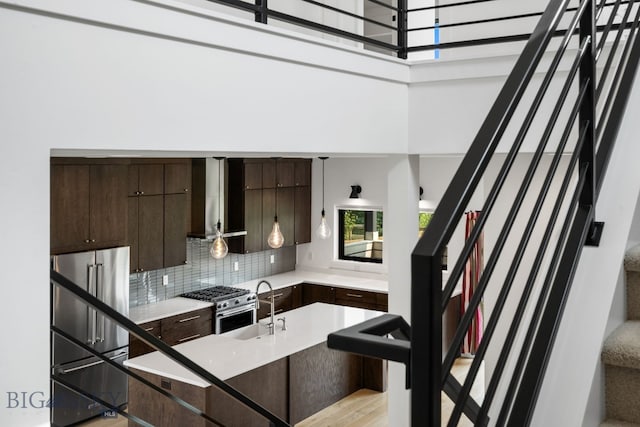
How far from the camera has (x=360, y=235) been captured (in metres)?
9.02

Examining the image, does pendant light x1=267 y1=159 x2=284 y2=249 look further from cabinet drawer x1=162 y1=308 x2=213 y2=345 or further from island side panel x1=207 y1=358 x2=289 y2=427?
island side panel x1=207 y1=358 x2=289 y2=427

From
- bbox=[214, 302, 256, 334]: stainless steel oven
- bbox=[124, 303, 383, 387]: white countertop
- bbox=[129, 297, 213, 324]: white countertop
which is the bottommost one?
bbox=[214, 302, 256, 334]: stainless steel oven

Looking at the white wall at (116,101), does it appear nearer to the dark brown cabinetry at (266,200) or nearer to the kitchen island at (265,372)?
the kitchen island at (265,372)

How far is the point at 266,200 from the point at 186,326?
2.13 m

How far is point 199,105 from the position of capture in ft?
6.84

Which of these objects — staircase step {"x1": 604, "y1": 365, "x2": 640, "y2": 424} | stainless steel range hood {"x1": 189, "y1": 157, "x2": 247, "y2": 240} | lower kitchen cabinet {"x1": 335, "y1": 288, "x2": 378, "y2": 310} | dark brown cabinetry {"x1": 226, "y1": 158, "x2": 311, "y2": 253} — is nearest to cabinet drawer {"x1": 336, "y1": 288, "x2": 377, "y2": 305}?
lower kitchen cabinet {"x1": 335, "y1": 288, "x2": 378, "y2": 310}

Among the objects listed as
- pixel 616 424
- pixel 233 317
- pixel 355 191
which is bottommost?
pixel 233 317

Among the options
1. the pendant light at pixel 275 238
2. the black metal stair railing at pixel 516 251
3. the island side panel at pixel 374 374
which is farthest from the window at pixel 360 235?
the black metal stair railing at pixel 516 251

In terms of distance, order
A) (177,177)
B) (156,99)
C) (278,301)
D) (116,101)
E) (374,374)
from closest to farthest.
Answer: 1. (116,101)
2. (156,99)
3. (374,374)
4. (177,177)
5. (278,301)

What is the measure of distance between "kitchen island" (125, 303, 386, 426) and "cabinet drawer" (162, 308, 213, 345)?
983 mm

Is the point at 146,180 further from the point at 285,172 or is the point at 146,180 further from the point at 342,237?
the point at 342,237

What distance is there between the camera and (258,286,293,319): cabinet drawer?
317 inches

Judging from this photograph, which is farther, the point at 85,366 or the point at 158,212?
the point at 158,212

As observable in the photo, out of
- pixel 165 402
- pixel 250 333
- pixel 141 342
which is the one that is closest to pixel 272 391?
pixel 250 333
